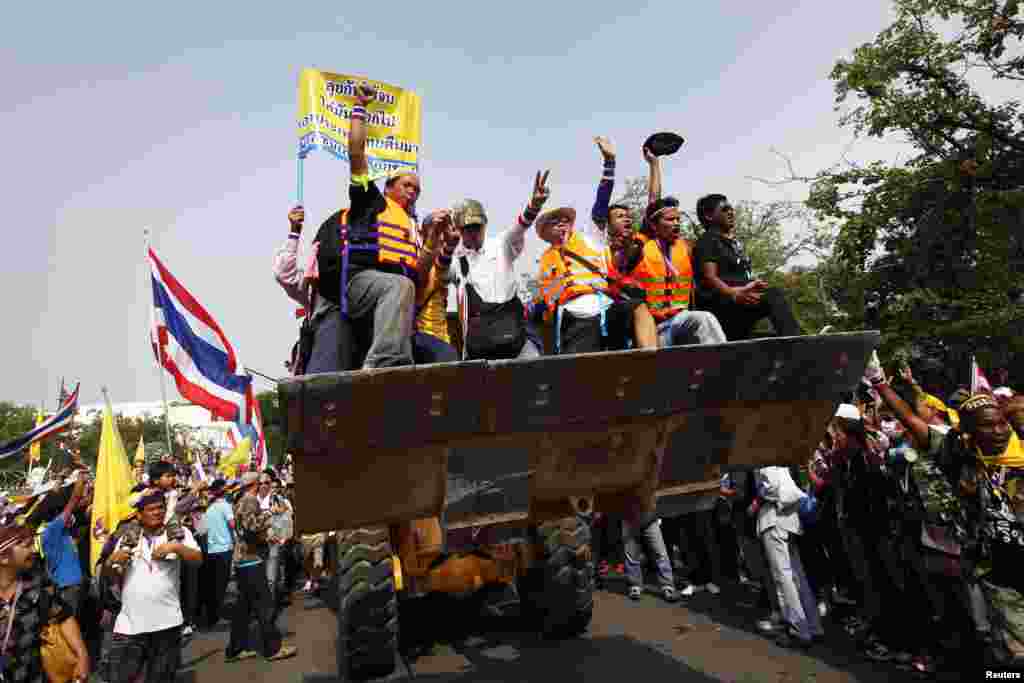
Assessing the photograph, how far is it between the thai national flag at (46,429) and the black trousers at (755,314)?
11.0m

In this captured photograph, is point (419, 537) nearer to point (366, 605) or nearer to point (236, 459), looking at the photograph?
point (366, 605)

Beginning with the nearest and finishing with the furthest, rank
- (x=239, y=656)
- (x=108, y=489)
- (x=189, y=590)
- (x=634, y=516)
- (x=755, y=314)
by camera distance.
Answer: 1. (x=634, y=516)
2. (x=755, y=314)
3. (x=239, y=656)
4. (x=108, y=489)
5. (x=189, y=590)

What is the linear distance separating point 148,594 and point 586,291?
409 cm

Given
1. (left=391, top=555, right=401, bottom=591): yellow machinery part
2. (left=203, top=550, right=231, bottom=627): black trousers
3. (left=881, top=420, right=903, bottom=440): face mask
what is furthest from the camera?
(left=203, top=550, right=231, bottom=627): black trousers

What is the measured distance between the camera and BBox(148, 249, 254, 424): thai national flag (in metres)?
10.8

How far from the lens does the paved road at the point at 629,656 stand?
563 centimetres

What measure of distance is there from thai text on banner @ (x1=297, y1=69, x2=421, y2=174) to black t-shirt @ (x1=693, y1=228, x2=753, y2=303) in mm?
2293

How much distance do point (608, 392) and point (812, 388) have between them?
1.11 metres

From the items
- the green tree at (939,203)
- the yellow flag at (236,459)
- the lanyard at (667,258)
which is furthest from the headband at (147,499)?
the green tree at (939,203)

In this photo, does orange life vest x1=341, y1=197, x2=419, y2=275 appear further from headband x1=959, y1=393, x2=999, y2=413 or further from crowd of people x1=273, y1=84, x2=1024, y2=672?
headband x1=959, y1=393, x2=999, y2=413

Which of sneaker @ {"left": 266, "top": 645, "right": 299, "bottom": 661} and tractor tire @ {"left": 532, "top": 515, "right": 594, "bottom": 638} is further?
sneaker @ {"left": 266, "top": 645, "right": 299, "bottom": 661}

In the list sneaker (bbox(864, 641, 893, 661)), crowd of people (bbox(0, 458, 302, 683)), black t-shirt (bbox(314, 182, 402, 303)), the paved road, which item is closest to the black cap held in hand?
black t-shirt (bbox(314, 182, 402, 303))

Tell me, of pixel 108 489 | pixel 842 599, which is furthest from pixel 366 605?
pixel 842 599

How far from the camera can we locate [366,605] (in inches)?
217
